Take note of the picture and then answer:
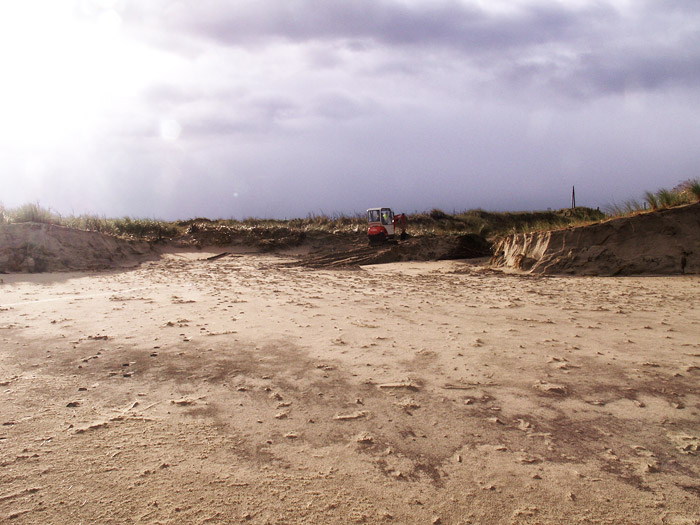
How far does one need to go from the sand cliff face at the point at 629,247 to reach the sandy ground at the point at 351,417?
4.98 metres

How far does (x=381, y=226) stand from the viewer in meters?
19.8

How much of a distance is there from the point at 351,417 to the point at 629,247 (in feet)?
34.5

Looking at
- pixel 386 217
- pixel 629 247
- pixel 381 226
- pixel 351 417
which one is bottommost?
pixel 351 417

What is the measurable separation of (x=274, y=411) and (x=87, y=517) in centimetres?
131

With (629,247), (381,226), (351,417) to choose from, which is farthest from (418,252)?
(351,417)

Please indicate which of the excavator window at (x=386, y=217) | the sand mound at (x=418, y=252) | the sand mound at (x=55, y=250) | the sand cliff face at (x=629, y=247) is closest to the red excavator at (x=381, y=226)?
the excavator window at (x=386, y=217)

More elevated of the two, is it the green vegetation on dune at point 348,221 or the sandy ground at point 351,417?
the green vegetation on dune at point 348,221

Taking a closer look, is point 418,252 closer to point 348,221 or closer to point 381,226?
point 381,226

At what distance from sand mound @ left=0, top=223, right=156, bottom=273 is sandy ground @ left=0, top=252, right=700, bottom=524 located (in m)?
8.73

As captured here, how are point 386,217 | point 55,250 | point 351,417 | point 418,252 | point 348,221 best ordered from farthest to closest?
point 348,221
point 386,217
point 418,252
point 55,250
point 351,417

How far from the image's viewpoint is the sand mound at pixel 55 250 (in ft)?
45.6

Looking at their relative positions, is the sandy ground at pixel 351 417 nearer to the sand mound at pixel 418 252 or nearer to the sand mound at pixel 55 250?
the sand mound at pixel 55 250

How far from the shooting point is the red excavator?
19750mm

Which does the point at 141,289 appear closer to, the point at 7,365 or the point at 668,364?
the point at 7,365
